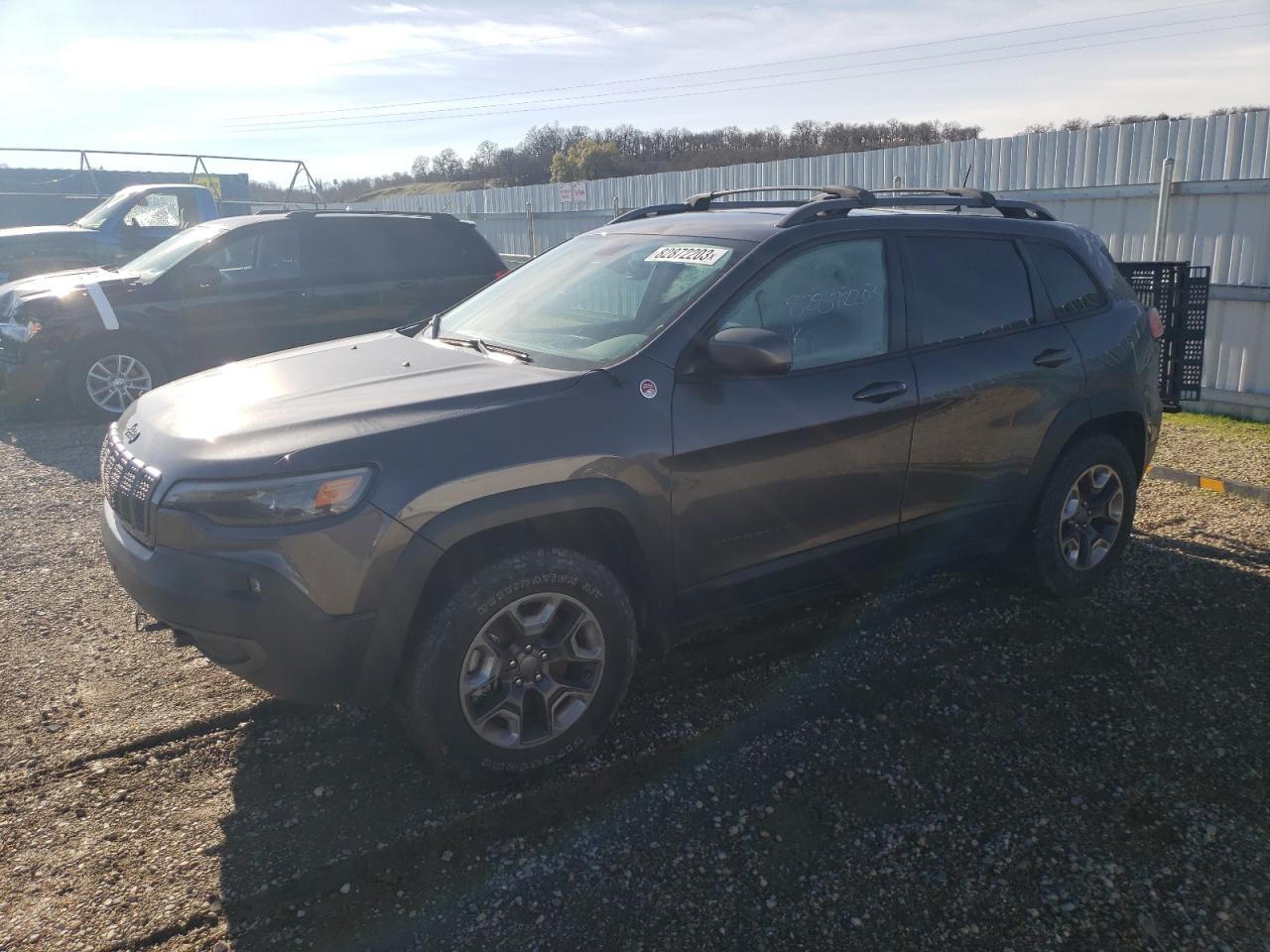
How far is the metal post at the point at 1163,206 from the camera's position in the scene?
29.3 feet

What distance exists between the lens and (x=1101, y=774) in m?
3.31

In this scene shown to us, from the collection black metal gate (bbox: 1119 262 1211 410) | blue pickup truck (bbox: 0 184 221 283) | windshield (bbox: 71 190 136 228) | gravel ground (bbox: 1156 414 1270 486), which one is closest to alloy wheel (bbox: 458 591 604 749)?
black metal gate (bbox: 1119 262 1211 410)

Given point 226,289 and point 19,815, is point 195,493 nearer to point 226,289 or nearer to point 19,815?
point 19,815

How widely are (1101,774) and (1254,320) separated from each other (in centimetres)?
705

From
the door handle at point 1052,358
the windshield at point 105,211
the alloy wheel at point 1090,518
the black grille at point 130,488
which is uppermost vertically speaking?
the windshield at point 105,211

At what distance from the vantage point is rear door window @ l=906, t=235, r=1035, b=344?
4.09 meters

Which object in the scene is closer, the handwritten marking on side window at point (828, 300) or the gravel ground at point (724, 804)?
the gravel ground at point (724, 804)

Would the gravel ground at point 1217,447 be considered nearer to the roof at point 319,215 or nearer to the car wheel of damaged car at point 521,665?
the car wheel of damaged car at point 521,665

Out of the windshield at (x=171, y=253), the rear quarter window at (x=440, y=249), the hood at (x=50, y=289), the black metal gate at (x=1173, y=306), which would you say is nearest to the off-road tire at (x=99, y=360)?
the hood at (x=50, y=289)

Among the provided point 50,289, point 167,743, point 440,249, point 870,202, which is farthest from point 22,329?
point 870,202

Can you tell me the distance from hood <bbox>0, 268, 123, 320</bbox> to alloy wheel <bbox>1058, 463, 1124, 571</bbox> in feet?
26.7

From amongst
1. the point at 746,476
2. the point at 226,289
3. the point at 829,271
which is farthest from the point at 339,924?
the point at 226,289

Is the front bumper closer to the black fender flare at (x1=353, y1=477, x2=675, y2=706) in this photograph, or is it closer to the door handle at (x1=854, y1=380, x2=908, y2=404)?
the black fender flare at (x1=353, y1=477, x2=675, y2=706)

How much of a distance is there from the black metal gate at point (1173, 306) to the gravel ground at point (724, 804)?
193 centimetres
